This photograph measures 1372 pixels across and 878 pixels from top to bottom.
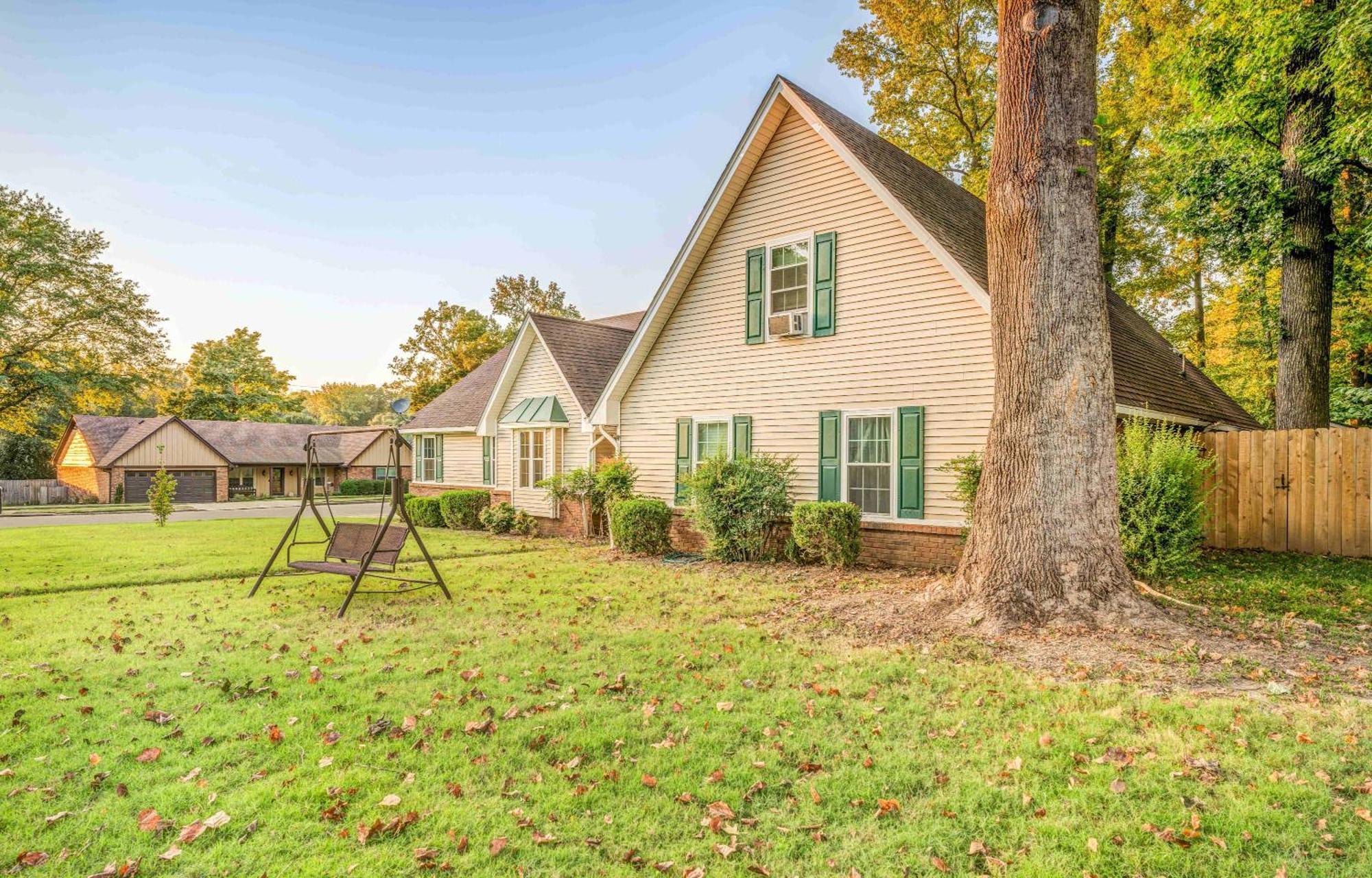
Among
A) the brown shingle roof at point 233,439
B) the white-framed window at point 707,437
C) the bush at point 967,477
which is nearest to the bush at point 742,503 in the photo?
the white-framed window at point 707,437

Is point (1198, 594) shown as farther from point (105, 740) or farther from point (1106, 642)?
point (105, 740)

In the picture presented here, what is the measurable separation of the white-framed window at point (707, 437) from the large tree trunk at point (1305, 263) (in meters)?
9.82

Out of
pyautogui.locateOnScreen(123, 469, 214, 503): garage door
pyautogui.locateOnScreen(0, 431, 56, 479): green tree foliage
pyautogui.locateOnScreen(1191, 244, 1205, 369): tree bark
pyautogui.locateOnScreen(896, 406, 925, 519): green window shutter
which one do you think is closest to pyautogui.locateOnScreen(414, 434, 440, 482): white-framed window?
pyautogui.locateOnScreen(896, 406, 925, 519): green window shutter

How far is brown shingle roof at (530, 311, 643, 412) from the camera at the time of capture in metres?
15.9

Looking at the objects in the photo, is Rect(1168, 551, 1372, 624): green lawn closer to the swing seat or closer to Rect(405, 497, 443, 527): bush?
the swing seat

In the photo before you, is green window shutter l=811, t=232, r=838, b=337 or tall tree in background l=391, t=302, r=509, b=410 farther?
tall tree in background l=391, t=302, r=509, b=410

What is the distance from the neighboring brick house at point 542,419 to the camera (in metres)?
15.8

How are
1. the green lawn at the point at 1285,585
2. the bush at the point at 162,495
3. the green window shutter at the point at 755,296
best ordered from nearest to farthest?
the green lawn at the point at 1285,585, the green window shutter at the point at 755,296, the bush at the point at 162,495

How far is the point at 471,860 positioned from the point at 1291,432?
1294 centimetres

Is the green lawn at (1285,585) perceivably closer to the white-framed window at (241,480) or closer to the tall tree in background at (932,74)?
the tall tree in background at (932,74)

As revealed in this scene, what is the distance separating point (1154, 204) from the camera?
1878 cm

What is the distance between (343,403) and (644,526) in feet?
246

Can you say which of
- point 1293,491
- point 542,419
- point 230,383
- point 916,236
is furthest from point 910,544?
point 230,383

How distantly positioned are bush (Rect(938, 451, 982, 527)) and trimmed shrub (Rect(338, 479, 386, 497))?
3839 cm
